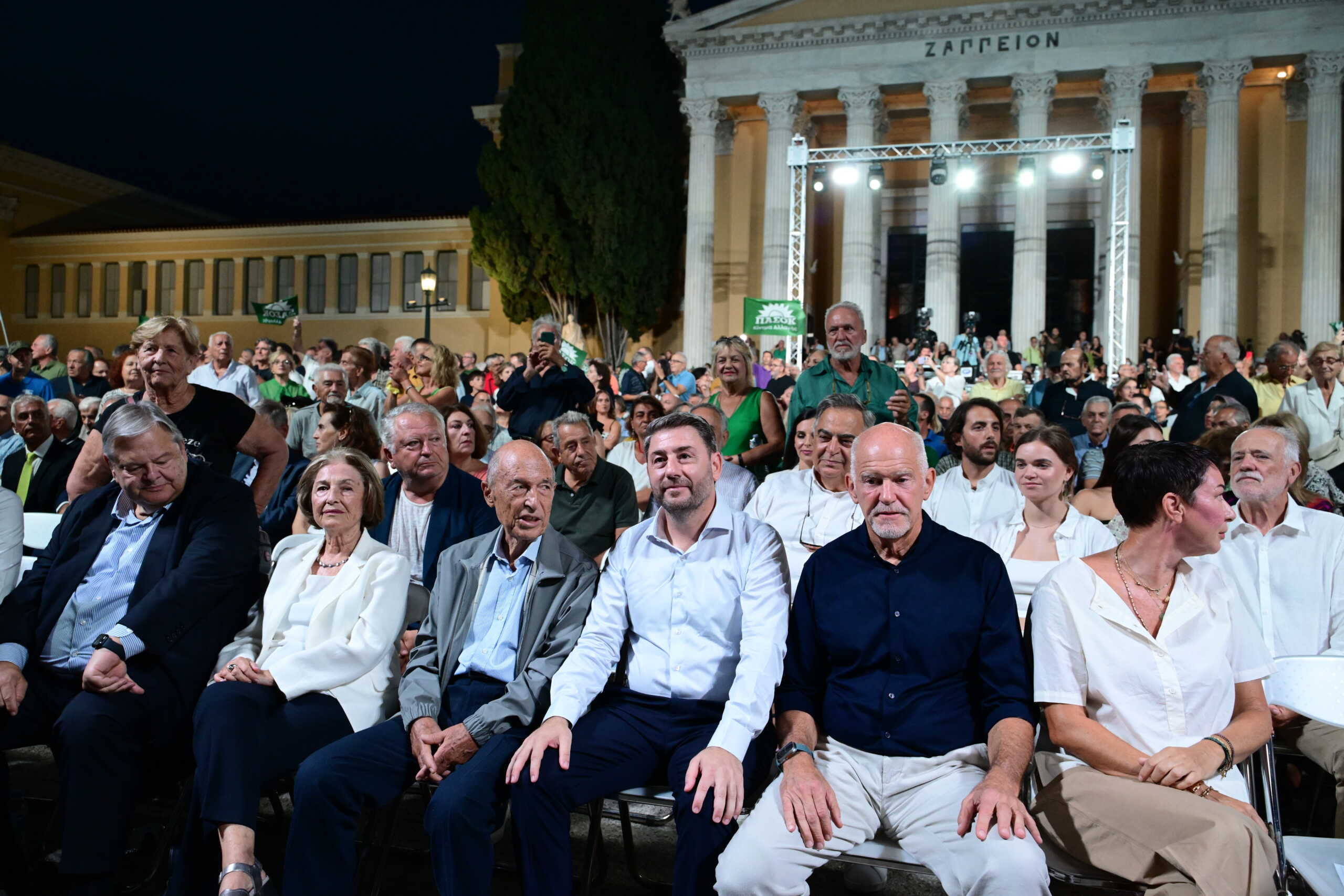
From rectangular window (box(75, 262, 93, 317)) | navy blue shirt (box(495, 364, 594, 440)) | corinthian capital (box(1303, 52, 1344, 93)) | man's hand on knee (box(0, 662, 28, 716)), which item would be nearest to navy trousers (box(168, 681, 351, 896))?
man's hand on knee (box(0, 662, 28, 716))

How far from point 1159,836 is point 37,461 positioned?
23.2 feet

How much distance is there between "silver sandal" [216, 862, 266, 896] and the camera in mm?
2955

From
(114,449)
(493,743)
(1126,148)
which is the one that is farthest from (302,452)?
(1126,148)

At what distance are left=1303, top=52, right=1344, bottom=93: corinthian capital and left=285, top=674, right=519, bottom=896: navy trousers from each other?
24.3m

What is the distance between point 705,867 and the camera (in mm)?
2816

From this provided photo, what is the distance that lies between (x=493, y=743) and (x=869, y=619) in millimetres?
1279

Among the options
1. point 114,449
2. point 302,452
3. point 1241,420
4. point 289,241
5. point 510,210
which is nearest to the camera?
point 114,449

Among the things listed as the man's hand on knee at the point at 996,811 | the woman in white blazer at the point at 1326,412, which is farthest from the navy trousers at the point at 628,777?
the woman in white blazer at the point at 1326,412

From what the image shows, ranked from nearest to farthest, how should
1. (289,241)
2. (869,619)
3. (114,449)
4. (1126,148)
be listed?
(869,619) → (114,449) → (1126,148) → (289,241)

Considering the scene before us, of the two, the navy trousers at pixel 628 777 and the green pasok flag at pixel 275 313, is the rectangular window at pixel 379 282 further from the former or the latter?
the navy trousers at pixel 628 777

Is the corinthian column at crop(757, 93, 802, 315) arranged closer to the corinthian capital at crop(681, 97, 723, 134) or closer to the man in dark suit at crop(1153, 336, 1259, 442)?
the corinthian capital at crop(681, 97, 723, 134)

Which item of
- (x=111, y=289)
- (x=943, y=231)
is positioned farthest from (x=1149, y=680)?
(x=111, y=289)

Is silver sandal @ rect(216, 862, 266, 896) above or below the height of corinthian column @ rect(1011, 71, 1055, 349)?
below

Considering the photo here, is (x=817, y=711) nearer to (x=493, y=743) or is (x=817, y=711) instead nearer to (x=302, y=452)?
(x=493, y=743)
